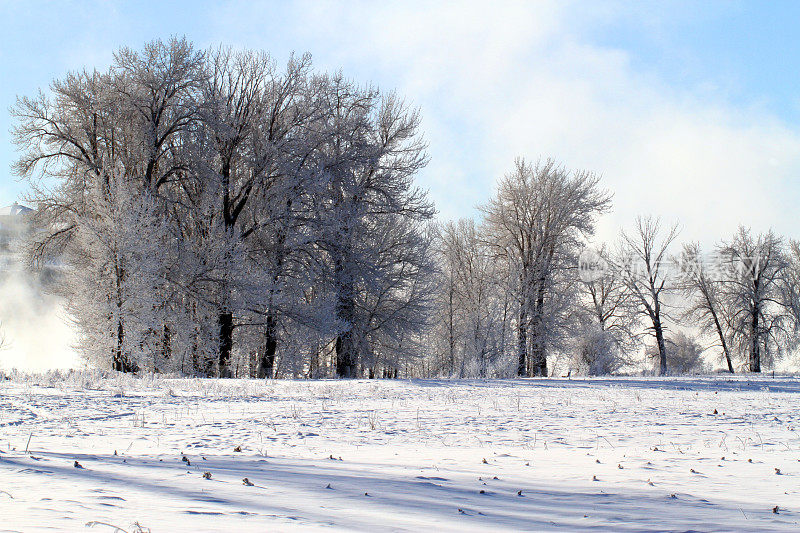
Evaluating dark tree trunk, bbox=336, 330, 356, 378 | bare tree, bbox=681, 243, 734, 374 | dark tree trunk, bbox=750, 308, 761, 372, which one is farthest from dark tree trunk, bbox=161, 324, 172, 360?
dark tree trunk, bbox=750, 308, 761, 372

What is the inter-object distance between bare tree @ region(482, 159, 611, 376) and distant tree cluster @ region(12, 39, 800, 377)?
0.36 ft

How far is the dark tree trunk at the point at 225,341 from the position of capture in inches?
929

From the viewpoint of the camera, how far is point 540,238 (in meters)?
31.9

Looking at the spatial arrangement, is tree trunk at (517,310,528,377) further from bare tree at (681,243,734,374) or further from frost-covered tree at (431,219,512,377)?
bare tree at (681,243,734,374)

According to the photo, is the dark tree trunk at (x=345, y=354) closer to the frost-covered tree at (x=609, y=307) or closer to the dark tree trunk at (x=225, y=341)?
the dark tree trunk at (x=225, y=341)

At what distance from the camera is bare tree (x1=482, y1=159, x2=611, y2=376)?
30.6 m

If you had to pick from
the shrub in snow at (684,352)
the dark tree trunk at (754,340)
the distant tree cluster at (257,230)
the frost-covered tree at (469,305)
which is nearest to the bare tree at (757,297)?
the dark tree trunk at (754,340)

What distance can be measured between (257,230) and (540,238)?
51.9 feet

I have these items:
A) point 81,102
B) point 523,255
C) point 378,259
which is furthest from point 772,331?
point 81,102

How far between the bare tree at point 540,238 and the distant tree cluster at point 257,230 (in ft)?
0.36

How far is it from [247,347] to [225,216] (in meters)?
6.25

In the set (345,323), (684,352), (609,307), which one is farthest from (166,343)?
(684,352)

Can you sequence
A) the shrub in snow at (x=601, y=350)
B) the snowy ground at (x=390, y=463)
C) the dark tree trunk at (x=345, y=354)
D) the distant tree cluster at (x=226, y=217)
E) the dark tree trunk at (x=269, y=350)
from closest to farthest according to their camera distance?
the snowy ground at (x=390, y=463), the distant tree cluster at (x=226, y=217), the dark tree trunk at (x=269, y=350), the dark tree trunk at (x=345, y=354), the shrub in snow at (x=601, y=350)

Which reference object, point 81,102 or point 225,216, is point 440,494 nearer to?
point 225,216
